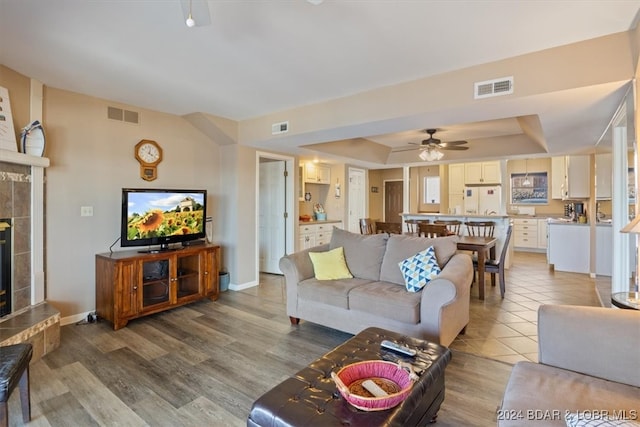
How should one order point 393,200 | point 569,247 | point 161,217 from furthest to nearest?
1. point 393,200
2. point 569,247
3. point 161,217

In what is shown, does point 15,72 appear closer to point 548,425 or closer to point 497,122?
point 548,425

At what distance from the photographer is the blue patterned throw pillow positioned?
287 cm

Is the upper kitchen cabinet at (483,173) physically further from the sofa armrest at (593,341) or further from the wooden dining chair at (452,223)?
the sofa armrest at (593,341)

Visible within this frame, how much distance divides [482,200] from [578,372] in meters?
7.39

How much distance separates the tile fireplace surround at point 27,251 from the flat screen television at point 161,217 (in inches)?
28.6

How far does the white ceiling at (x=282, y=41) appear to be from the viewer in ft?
6.52

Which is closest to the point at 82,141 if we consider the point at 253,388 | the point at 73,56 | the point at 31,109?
the point at 31,109

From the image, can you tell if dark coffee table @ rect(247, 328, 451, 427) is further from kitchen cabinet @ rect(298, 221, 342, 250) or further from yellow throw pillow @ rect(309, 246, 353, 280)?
kitchen cabinet @ rect(298, 221, 342, 250)

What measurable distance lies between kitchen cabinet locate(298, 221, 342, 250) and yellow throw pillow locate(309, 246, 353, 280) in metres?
2.35

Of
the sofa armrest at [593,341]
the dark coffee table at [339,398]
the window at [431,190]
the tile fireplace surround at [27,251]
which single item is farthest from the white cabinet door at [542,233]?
the tile fireplace surround at [27,251]

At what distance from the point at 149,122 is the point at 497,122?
16.1 feet

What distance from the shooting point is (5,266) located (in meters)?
2.85

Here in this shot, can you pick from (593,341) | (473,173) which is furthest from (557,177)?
(593,341)

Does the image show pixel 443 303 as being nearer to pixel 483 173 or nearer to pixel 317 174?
pixel 317 174
